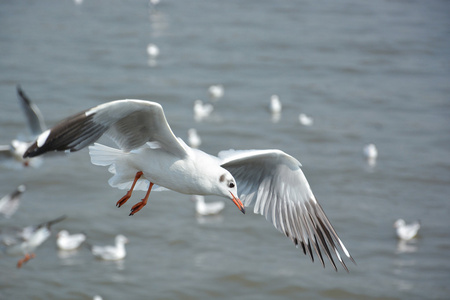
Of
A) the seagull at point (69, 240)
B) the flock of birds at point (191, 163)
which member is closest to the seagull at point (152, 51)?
the seagull at point (69, 240)

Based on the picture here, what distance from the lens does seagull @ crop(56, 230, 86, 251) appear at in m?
10.6

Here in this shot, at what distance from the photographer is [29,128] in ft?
31.0

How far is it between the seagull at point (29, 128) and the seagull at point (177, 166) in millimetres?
3327

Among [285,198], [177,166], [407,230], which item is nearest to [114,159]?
[177,166]

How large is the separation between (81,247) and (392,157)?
22.2 ft

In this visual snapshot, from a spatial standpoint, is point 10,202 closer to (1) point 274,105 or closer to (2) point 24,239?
(2) point 24,239

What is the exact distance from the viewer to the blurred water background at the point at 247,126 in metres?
10.5

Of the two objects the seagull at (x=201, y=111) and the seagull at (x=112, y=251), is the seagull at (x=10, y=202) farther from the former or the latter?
the seagull at (x=201, y=111)

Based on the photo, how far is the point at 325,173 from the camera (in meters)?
13.2

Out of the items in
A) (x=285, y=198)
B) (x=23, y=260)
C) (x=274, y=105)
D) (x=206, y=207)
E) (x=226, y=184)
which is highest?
(x=226, y=184)

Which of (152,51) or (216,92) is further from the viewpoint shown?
(152,51)

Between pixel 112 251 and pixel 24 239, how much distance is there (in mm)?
1283

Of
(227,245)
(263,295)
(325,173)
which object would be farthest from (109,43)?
(263,295)

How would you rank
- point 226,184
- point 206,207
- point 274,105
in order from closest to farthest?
point 226,184, point 206,207, point 274,105
